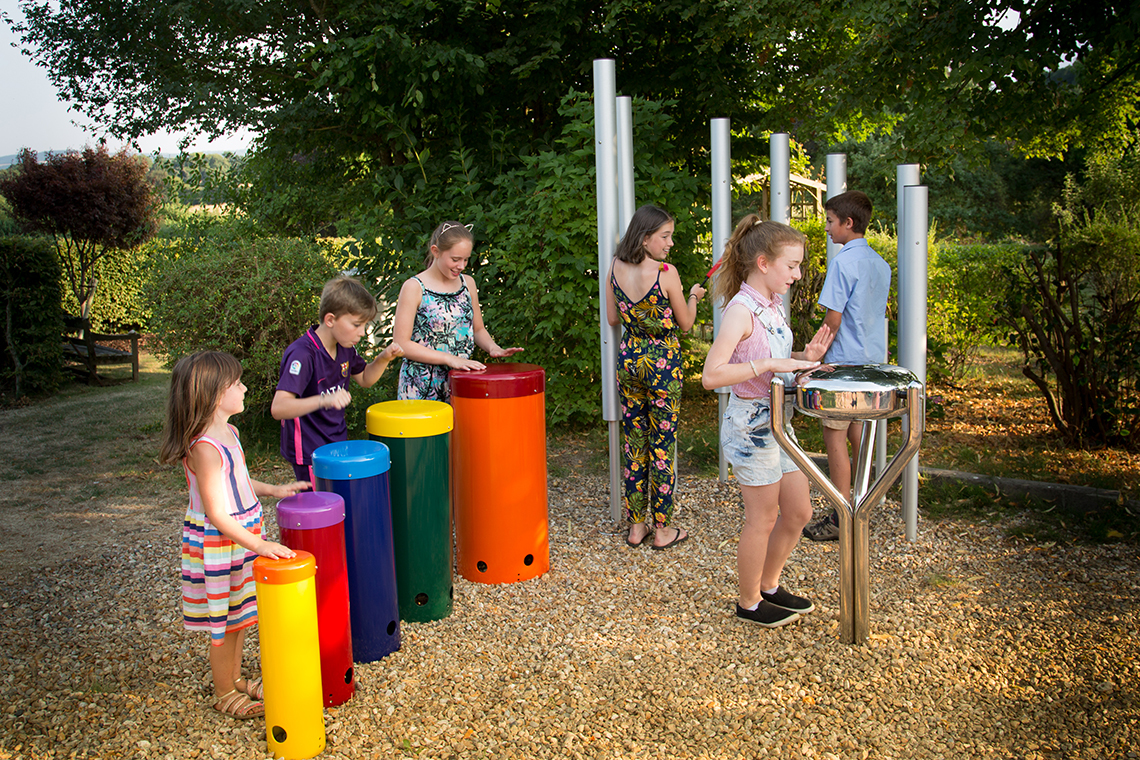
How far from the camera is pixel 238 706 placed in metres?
3.05

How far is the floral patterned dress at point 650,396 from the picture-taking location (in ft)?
14.2

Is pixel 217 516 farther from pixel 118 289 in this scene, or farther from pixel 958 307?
pixel 118 289

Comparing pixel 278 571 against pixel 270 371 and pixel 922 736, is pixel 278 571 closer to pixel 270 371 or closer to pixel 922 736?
pixel 922 736

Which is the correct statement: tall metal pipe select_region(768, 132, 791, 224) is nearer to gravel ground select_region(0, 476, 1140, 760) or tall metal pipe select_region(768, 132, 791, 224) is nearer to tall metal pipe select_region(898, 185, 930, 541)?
tall metal pipe select_region(898, 185, 930, 541)

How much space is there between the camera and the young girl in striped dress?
282 centimetres

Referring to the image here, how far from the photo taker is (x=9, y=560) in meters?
4.77

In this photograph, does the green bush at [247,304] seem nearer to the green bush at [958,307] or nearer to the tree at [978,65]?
the tree at [978,65]

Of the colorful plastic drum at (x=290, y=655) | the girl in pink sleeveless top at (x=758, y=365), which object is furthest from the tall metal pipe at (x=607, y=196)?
the colorful plastic drum at (x=290, y=655)

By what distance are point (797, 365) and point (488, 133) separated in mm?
5234

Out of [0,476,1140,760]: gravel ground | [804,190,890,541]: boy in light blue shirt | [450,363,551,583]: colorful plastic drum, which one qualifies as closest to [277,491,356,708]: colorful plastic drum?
[0,476,1140,760]: gravel ground

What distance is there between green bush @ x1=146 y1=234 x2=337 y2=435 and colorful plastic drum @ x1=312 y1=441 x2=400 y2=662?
12.7 ft

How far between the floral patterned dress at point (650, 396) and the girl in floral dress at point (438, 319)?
61 cm

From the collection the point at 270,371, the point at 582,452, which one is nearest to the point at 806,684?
the point at 582,452

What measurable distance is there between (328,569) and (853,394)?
6.35 ft
